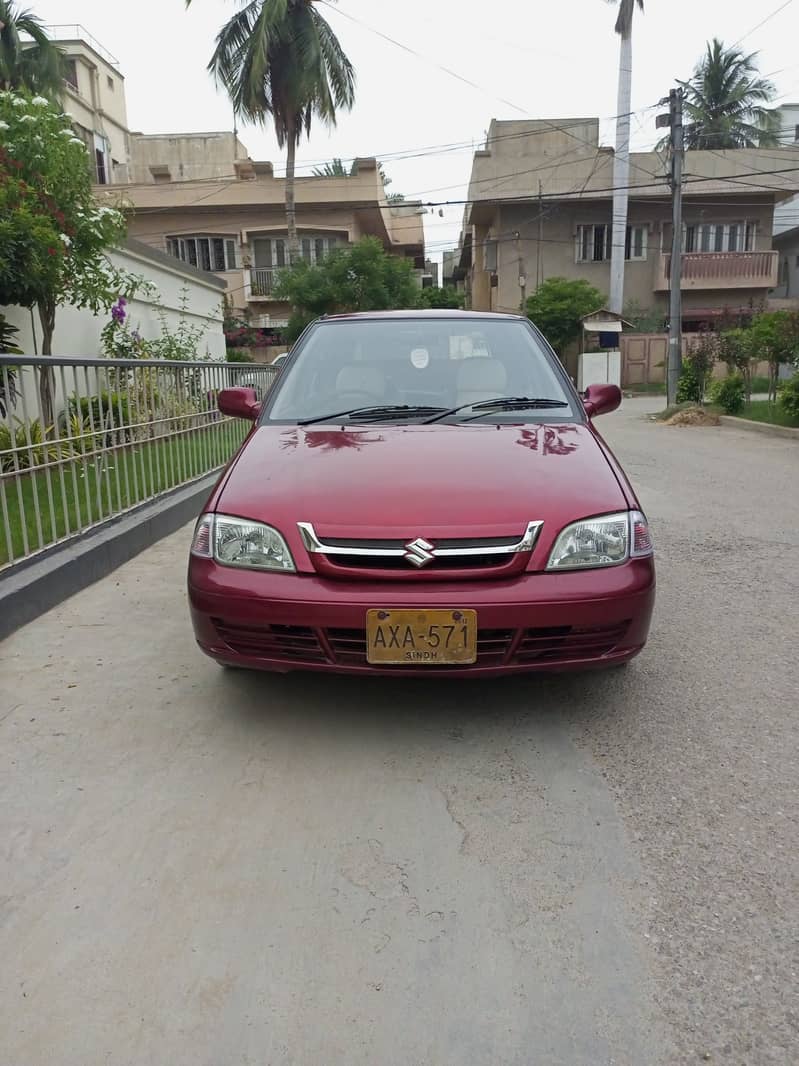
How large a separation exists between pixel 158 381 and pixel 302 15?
2389cm

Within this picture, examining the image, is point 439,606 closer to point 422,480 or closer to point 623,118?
point 422,480

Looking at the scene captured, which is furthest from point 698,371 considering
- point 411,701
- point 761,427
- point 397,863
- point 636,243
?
point 397,863

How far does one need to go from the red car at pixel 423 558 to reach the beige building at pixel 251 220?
29326 mm

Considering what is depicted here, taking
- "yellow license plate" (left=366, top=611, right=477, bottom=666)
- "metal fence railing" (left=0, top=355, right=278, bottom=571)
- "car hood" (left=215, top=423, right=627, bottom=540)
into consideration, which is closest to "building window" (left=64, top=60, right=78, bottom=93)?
"metal fence railing" (left=0, top=355, right=278, bottom=571)

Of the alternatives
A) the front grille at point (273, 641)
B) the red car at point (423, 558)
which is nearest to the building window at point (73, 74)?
the red car at point (423, 558)

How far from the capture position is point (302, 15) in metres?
26.0

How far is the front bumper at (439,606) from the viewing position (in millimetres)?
2904

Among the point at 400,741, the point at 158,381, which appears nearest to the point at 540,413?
the point at 400,741

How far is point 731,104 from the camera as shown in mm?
42000

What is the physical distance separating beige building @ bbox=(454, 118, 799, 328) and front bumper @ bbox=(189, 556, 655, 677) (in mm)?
30893

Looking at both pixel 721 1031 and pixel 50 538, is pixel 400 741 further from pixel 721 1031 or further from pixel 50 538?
pixel 50 538

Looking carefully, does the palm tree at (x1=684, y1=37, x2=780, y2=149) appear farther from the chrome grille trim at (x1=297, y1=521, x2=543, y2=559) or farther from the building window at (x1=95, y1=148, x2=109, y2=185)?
the chrome grille trim at (x1=297, y1=521, x2=543, y2=559)

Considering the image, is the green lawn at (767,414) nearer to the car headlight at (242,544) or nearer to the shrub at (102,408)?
the shrub at (102,408)

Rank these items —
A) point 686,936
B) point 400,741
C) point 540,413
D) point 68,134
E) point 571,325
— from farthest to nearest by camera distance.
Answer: point 571,325 < point 68,134 < point 540,413 < point 400,741 < point 686,936
